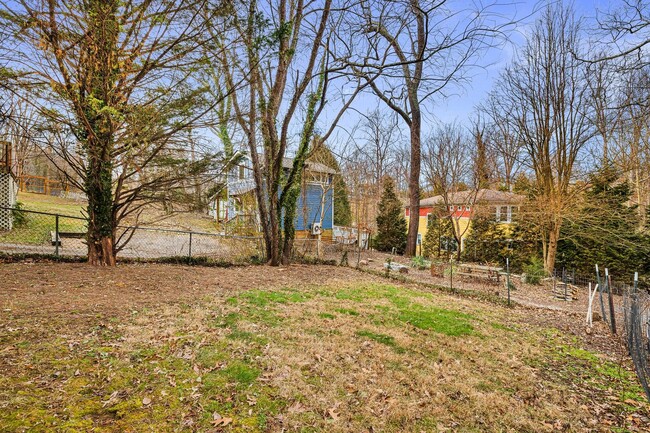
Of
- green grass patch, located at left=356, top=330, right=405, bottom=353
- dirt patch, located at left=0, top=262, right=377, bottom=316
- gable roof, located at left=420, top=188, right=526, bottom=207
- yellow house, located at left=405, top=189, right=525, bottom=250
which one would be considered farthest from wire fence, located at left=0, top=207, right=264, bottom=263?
gable roof, located at left=420, top=188, right=526, bottom=207

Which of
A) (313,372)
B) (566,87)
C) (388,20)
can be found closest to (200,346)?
(313,372)

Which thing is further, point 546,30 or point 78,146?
point 546,30

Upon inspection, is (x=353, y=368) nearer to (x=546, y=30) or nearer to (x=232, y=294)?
(x=232, y=294)

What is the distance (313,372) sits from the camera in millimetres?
3594

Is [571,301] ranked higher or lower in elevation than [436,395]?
lower

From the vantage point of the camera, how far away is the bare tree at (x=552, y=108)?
12.2 meters

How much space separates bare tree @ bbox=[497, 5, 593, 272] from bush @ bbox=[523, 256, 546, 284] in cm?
37

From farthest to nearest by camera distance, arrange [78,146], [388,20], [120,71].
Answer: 1. [388,20]
2. [78,146]
3. [120,71]

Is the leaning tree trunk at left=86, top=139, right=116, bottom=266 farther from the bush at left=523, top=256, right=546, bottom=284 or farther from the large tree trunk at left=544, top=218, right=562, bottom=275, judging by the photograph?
the large tree trunk at left=544, top=218, right=562, bottom=275

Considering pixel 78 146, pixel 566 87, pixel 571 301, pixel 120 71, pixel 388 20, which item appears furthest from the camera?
pixel 566 87

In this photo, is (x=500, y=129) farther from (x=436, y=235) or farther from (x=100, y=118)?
(x=100, y=118)

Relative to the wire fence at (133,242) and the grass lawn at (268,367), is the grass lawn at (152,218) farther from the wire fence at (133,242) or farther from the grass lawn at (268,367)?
A: the grass lawn at (268,367)

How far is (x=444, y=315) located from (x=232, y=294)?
4.24 metres

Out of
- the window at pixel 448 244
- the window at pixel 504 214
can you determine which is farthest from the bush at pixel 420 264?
the window at pixel 504 214
